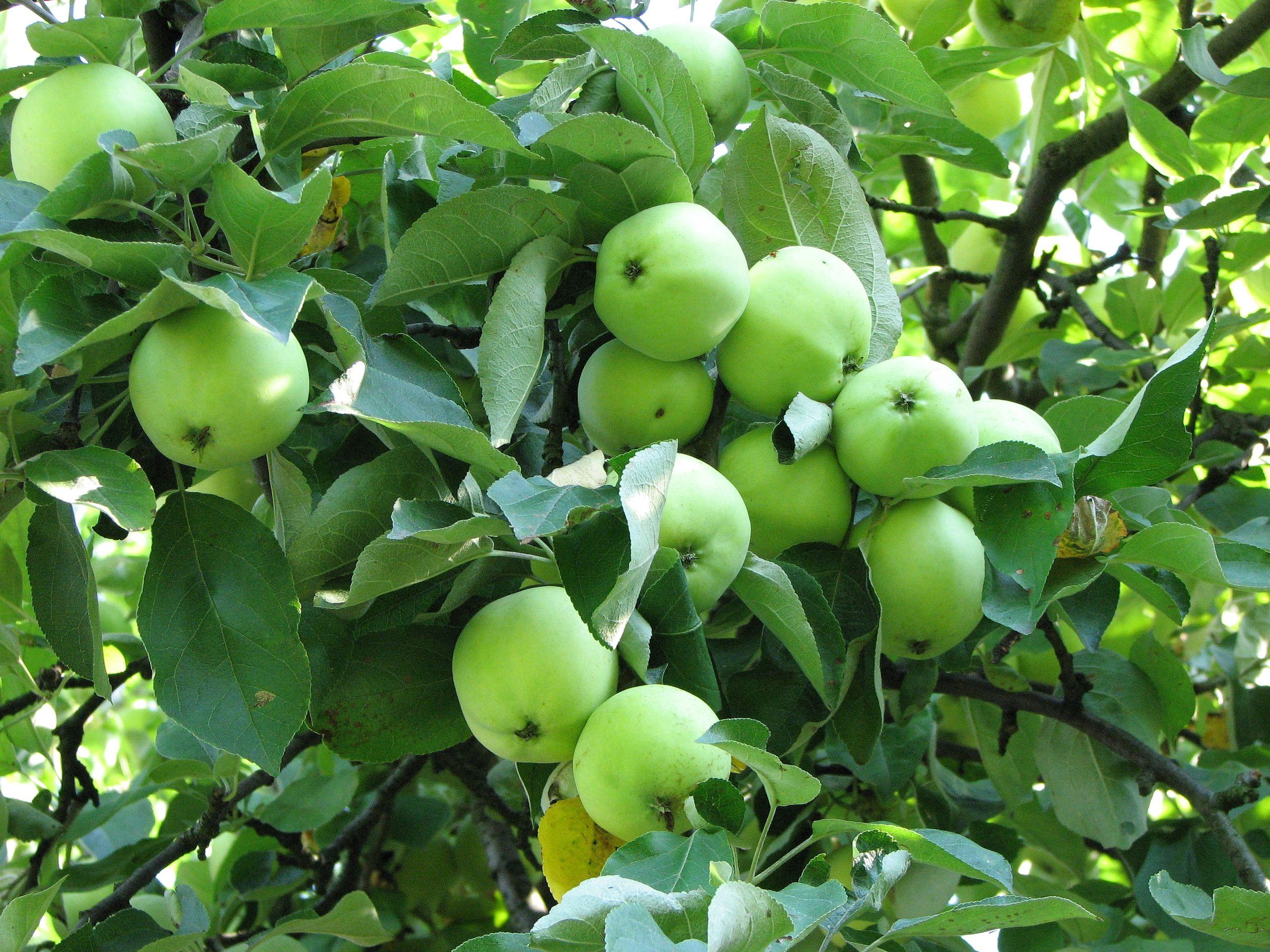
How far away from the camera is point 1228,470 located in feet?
5.84

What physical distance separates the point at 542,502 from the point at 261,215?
1.00 feet

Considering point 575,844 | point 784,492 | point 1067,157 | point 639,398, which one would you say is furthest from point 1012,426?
point 1067,157

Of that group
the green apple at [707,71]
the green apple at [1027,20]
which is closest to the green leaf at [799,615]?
the green apple at [707,71]

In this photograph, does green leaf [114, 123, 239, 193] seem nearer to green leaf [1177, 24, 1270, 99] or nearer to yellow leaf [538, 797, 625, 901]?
yellow leaf [538, 797, 625, 901]

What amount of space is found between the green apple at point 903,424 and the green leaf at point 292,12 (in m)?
0.55

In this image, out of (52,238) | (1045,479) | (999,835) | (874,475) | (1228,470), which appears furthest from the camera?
(1228,470)

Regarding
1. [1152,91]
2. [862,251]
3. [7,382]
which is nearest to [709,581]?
[862,251]

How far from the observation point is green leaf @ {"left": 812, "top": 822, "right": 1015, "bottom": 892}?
2.66ft

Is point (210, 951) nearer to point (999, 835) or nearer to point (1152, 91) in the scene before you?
A: point (999, 835)

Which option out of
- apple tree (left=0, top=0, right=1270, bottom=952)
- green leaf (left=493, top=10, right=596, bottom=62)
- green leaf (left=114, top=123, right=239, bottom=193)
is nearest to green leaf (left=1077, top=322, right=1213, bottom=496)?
apple tree (left=0, top=0, right=1270, bottom=952)

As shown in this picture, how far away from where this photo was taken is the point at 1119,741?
4.38ft

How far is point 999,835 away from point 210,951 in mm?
1099

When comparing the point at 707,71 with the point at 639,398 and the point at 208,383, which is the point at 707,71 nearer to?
the point at 639,398

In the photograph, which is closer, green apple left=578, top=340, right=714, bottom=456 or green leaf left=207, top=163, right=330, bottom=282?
green leaf left=207, top=163, right=330, bottom=282
